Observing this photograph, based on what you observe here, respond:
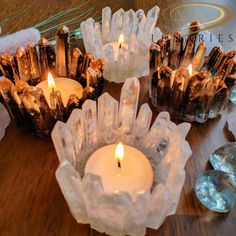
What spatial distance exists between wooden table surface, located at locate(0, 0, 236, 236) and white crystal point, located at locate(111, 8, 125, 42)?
0.79 feet

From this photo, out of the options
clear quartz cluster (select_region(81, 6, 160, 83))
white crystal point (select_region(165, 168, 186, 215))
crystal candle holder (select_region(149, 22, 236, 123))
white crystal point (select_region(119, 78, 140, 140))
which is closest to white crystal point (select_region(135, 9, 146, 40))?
clear quartz cluster (select_region(81, 6, 160, 83))

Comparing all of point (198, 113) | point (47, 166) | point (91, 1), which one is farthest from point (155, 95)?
point (91, 1)

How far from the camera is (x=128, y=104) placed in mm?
378

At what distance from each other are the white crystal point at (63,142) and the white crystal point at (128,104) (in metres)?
0.08

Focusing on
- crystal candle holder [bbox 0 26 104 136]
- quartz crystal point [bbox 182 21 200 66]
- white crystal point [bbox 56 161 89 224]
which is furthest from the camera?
quartz crystal point [bbox 182 21 200 66]

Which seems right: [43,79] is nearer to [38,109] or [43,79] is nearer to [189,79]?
[38,109]

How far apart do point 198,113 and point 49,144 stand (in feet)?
0.67

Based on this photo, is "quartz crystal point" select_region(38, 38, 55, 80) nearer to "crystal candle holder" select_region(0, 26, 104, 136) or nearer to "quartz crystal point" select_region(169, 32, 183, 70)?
"crystal candle holder" select_region(0, 26, 104, 136)

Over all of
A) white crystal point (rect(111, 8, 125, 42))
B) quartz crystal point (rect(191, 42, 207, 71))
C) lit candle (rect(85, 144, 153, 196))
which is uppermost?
white crystal point (rect(111, 8, 125, 42))

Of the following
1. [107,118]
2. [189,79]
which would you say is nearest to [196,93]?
[189,79]

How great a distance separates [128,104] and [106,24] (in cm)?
24

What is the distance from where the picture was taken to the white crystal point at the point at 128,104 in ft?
1.20

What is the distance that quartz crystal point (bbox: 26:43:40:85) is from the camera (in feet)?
1.44

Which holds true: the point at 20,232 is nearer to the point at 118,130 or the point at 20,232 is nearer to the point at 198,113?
the point at 118,130
